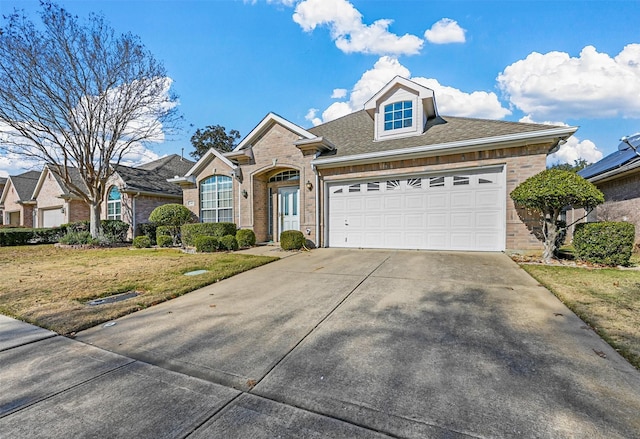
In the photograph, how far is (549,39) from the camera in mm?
8898

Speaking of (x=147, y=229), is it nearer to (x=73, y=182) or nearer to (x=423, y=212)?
(x=73, y=182)

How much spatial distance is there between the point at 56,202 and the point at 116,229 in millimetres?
9808

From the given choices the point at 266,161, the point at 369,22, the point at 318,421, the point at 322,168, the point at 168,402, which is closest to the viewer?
the point at 318,421

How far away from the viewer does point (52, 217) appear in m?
22.1

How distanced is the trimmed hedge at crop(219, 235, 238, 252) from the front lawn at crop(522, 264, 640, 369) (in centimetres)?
910

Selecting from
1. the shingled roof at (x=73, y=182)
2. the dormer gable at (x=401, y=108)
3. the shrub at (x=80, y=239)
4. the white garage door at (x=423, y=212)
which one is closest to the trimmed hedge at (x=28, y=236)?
the shingled roof at (x=73, y=182)

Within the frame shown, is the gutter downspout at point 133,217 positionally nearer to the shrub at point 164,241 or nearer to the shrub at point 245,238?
the shrub at point 164,241

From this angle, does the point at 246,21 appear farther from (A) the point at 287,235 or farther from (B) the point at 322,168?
(A) the point at 287,235

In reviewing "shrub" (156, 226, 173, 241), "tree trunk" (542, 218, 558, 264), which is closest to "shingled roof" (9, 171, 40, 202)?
"shrub" (156, 226, 173, 241)

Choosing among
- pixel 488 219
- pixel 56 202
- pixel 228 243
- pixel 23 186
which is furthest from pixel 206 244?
Result: pixel 23 186

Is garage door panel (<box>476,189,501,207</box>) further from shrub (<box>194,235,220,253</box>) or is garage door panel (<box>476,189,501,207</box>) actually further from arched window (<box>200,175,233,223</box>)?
arched window (<box>200,175,233,223</box>)

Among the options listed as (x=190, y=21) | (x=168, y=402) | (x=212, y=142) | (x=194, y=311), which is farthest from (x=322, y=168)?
(x=212, y=142)

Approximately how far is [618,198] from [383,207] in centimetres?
909

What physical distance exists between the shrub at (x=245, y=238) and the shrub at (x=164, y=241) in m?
3.99
